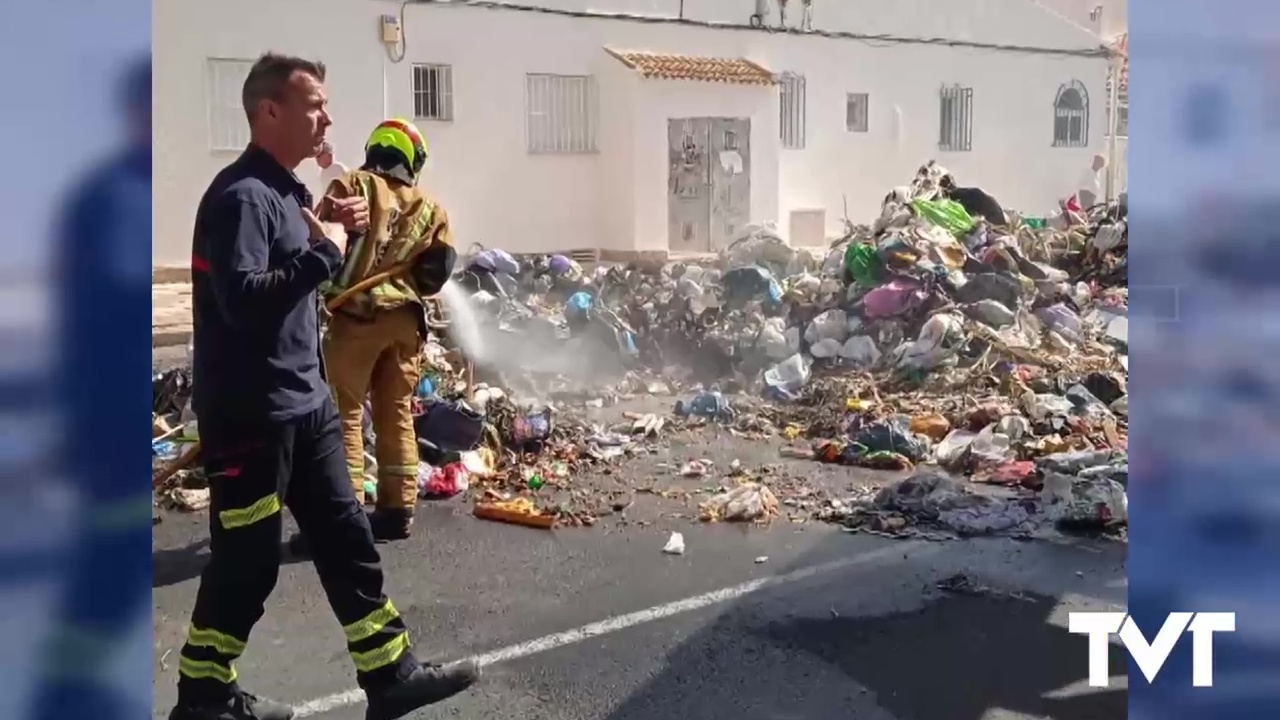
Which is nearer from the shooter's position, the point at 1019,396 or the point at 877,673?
the point at 877,673

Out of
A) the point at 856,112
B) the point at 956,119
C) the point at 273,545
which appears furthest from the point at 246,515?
the point at 956,119

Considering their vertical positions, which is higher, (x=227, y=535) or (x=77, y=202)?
(x=77, y=202)

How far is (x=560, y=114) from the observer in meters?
16.6

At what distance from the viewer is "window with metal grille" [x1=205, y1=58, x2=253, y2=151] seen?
13.5 metres

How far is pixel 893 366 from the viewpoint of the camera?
970 centimetres

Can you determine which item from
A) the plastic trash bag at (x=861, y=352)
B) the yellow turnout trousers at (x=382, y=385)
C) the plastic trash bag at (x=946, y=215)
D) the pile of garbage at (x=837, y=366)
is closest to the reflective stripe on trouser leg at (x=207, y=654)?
the yellow turnout trousers at (x=382, y=385)

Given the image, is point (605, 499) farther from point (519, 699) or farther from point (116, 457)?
point (116, 457)

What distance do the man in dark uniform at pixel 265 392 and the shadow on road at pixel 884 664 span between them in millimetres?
1072

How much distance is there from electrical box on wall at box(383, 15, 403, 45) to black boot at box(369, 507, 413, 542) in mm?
10041

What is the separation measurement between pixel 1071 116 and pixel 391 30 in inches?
536

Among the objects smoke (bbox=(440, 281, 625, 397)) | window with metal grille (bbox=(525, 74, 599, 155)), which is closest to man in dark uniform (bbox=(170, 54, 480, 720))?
smoke (bbox=(440, 281, 625, 397))

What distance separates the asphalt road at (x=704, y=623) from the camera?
4090 mm

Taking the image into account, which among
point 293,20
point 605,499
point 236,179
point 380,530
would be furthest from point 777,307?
point 236,179

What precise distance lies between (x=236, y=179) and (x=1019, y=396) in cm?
632
